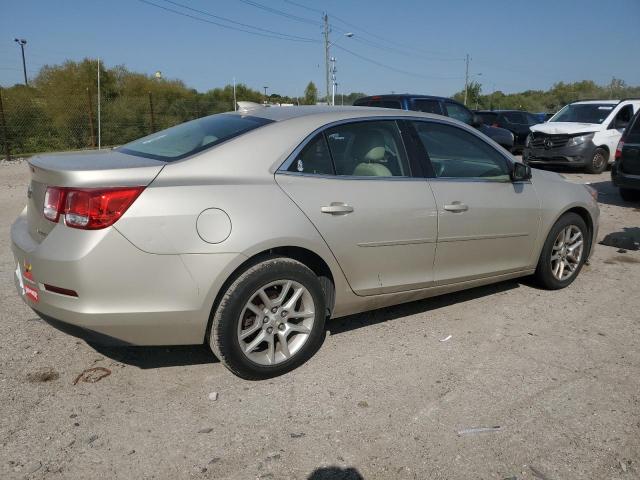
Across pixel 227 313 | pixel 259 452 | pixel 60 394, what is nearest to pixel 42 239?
pixel 60 394

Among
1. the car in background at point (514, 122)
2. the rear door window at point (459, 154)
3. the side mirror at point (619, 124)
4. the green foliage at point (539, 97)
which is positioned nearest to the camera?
the rear door window at point (459, 154)

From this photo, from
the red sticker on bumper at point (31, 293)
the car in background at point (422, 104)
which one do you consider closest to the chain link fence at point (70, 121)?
the car in background at point (422, 104)

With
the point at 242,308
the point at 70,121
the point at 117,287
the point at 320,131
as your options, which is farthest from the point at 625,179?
the point at 70,121

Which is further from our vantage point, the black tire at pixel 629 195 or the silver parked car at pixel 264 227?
the black tire at pixel 629 195

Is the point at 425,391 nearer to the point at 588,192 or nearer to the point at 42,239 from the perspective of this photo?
the point at 42,239

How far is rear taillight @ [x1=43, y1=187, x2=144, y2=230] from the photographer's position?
2.65 m

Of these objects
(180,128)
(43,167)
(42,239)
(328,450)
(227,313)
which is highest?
(180,128)

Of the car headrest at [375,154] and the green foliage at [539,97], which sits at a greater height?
the green foliage at [539,97]

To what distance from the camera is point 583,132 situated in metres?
12.5

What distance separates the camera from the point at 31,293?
2.95 m

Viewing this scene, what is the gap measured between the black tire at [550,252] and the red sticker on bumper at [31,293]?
3875 millimetres

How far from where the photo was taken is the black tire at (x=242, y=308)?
9.60ft

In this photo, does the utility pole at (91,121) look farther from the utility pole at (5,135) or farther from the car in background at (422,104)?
the car in background at (422,104)

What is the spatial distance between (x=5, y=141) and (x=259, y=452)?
1579cm
